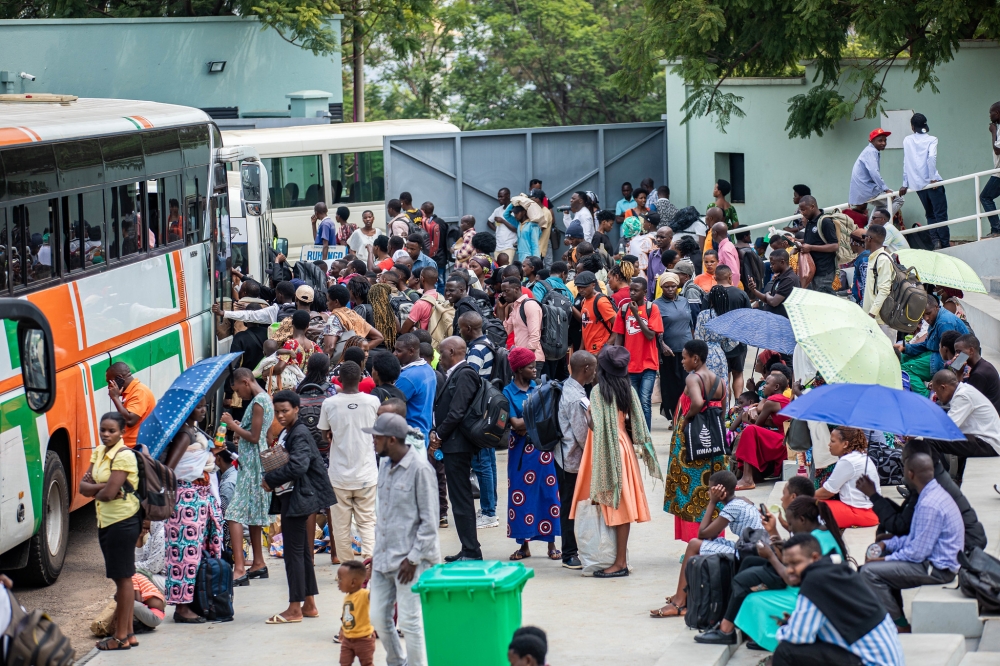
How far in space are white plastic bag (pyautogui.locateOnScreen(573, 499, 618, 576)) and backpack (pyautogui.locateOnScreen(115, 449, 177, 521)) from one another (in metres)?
2.99

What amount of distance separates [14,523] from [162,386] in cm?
328

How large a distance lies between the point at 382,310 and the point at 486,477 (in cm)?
288

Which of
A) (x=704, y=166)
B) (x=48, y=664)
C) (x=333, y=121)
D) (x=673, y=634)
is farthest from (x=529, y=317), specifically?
(x=333, y=121)

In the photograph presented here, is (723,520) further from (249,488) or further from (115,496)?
(115,496)

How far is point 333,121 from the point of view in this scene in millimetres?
29375

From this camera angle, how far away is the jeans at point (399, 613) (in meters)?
7.36

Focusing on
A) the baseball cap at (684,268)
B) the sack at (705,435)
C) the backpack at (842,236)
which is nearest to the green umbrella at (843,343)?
the sack at (705,435)

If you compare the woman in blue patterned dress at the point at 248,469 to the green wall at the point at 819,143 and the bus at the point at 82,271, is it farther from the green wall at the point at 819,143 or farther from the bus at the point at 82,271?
the green wall at the point at 819,143

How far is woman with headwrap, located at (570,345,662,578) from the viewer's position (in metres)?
9.21

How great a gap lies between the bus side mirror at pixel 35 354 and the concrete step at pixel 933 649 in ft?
16.6

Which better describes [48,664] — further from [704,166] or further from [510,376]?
[704,166]

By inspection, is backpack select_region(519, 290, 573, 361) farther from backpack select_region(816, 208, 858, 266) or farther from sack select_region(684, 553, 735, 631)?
sack select_region(684, 553, 735, 631)

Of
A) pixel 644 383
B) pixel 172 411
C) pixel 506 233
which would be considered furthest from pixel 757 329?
pixel 506 233

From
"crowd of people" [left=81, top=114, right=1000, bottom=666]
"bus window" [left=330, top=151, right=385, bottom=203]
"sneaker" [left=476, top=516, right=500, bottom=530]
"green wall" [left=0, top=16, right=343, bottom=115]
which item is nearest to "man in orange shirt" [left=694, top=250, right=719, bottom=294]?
"crowd of people" [left=81, top=114, right=1000, bottom=666]
